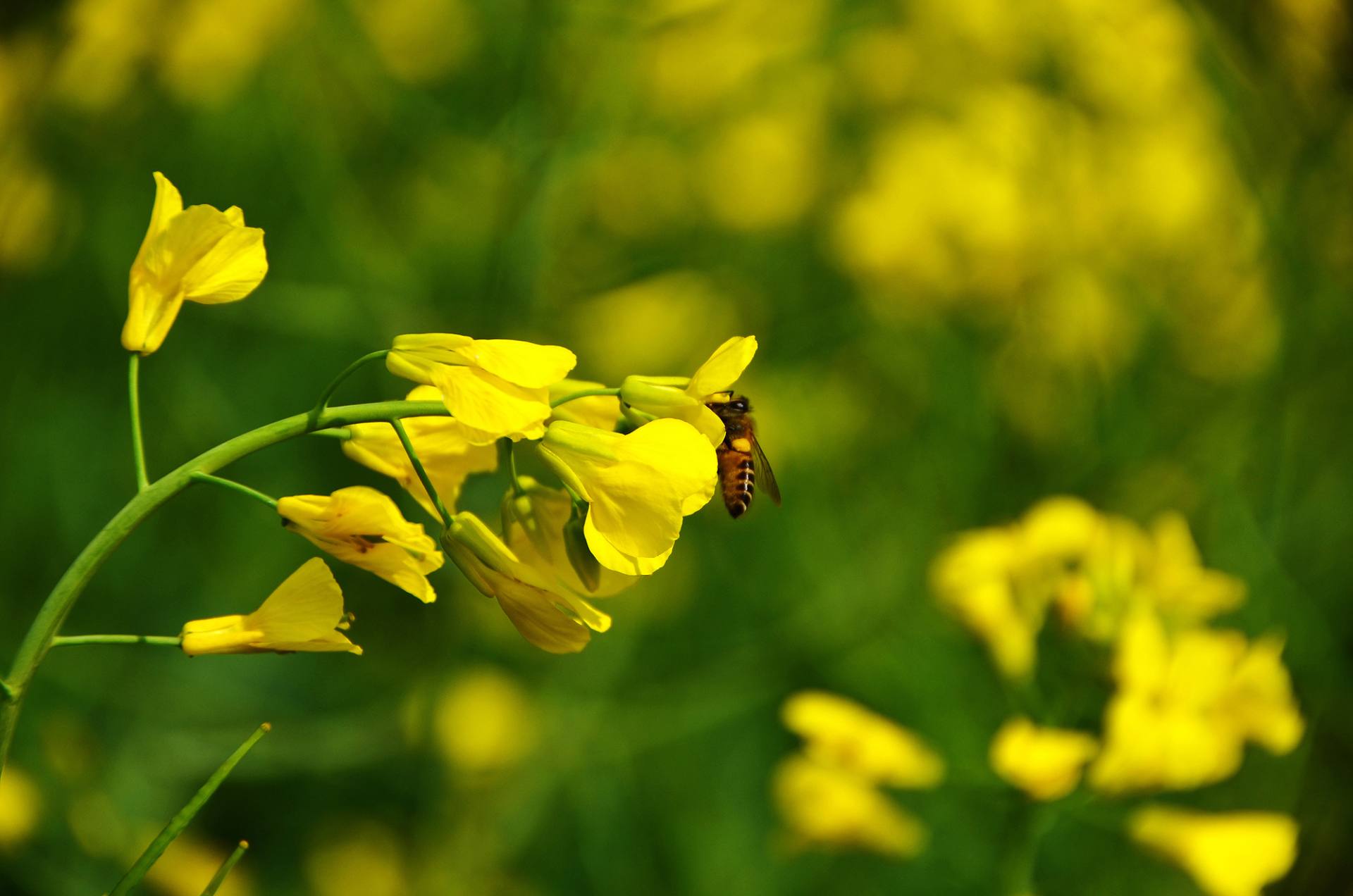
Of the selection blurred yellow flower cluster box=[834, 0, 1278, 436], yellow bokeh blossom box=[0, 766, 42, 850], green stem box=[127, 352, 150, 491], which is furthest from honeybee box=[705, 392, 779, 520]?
yellow bokeh blossom box=[0, 766, 42, 850]

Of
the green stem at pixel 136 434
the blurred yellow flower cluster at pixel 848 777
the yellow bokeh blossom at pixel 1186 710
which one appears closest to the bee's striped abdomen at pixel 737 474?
the blurred yellow flower cluster at pixel 848 777

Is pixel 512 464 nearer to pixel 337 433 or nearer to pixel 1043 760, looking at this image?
pixel 337 433

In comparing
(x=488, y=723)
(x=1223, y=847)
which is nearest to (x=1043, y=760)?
(x=1223, y=847)

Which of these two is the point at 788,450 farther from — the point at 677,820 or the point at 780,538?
the point at 677,820

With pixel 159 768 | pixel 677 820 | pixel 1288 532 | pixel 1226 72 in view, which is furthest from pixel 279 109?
pixel 1288 532

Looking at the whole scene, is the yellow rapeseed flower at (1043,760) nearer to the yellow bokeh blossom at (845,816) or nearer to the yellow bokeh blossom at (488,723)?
the yellow bokeh blossom at (845,816)

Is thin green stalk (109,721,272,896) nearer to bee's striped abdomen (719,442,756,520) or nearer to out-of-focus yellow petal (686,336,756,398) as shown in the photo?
out-of-focus yellow petal (686,336,756,398)
